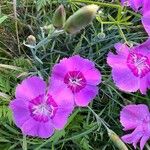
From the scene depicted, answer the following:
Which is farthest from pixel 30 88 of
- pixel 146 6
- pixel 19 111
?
pixel 146 6

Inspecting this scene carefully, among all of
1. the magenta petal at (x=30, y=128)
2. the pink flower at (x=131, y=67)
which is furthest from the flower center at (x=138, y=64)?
the magenta petal at (x=30, y=128)

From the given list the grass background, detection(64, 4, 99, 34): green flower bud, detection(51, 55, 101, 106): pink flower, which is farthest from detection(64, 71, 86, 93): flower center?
detection(64, 4, 99, 34): green flower bud

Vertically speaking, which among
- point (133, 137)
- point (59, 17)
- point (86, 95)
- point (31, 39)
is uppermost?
point (59, 17)

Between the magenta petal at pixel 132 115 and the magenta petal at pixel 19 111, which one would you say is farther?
the magenta petal at pixel 132 115

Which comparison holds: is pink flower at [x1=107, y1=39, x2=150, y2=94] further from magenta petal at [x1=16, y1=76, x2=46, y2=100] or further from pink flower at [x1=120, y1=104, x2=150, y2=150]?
magenta petal at [x1=16, y1=76, x2=46, y2=100]

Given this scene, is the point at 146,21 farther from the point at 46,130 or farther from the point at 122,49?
the point at 46,130

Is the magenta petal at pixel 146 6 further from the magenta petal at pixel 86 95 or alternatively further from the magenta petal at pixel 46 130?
the magenta petal at pixel 46 130

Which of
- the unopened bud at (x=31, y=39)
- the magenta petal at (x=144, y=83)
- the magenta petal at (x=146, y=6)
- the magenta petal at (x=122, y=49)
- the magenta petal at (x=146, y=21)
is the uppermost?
the magenta petal at (x=146, y=6)
